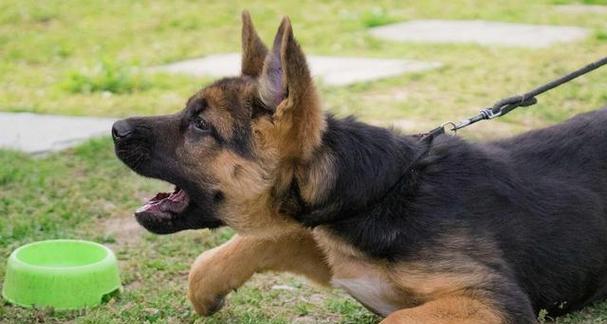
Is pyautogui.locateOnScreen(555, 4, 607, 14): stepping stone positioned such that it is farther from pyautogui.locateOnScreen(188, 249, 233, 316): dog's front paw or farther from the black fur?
pyautogui.locateOnScreen(188, 249, 233, 316): dog's front paw

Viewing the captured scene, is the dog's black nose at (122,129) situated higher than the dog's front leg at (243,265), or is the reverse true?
the dog's black nose at (122,129)

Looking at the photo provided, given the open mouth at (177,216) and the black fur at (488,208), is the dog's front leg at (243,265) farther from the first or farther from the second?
the black fur at (488,208)

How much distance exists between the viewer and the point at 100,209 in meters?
6.67

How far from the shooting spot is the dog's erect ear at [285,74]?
4051 millimetres

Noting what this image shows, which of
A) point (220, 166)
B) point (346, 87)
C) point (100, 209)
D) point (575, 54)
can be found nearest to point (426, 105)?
point (346, 87)

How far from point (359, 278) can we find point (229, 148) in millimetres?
834

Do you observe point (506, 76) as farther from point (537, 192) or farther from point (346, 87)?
point (537, 192)

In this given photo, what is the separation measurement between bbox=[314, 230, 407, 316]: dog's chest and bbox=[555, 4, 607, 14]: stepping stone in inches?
442

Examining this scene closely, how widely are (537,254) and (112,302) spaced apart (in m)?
2.19

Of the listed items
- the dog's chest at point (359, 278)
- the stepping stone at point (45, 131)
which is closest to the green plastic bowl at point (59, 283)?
the dog's chest at point (359, 278)

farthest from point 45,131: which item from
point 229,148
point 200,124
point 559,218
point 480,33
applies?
point 480,33

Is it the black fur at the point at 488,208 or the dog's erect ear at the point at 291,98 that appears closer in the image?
the dog's erect ear at the point at 291,98

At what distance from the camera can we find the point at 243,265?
500cm

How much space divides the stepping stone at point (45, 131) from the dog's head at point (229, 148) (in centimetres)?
347
